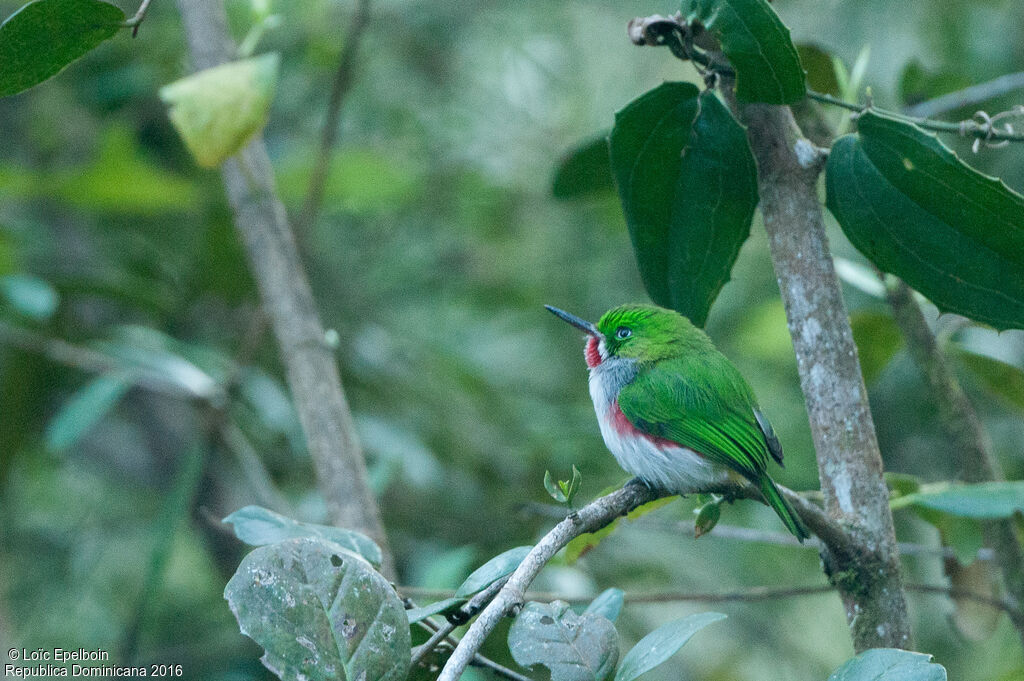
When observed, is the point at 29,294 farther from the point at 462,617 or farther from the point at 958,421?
the point at 958,421

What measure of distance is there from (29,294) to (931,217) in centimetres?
293

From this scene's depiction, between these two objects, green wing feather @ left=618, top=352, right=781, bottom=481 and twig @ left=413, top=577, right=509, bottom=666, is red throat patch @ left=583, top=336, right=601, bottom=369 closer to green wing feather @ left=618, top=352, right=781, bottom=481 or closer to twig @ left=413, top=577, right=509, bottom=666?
green wing feather @ left=618, top=352, right=781, bottom=481

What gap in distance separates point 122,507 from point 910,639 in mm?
3803

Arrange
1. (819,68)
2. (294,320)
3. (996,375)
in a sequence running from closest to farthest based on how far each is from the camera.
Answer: (819,68), (996,375), (294,320)

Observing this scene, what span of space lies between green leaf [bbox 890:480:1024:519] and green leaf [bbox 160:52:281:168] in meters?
1.70

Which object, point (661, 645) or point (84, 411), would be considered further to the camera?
point (84, 411)

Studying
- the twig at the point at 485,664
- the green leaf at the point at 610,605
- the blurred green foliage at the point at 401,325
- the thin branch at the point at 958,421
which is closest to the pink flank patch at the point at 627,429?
the green leaf at the point at 610,605

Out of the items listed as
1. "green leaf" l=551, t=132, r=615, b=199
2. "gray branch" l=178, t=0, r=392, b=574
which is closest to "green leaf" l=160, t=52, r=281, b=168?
"gray branch" l=178, t=0, r=392, b=574

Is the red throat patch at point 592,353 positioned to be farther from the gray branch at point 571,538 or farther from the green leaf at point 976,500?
the green leaf at point 976,500

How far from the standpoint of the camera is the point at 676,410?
1.94m

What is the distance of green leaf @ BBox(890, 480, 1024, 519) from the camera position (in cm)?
188

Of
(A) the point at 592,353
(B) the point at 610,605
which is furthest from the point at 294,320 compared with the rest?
(B) the point at 610,605

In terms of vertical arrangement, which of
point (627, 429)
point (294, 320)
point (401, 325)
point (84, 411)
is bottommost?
point (401, 325)

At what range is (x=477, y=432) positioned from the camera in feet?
12.8
